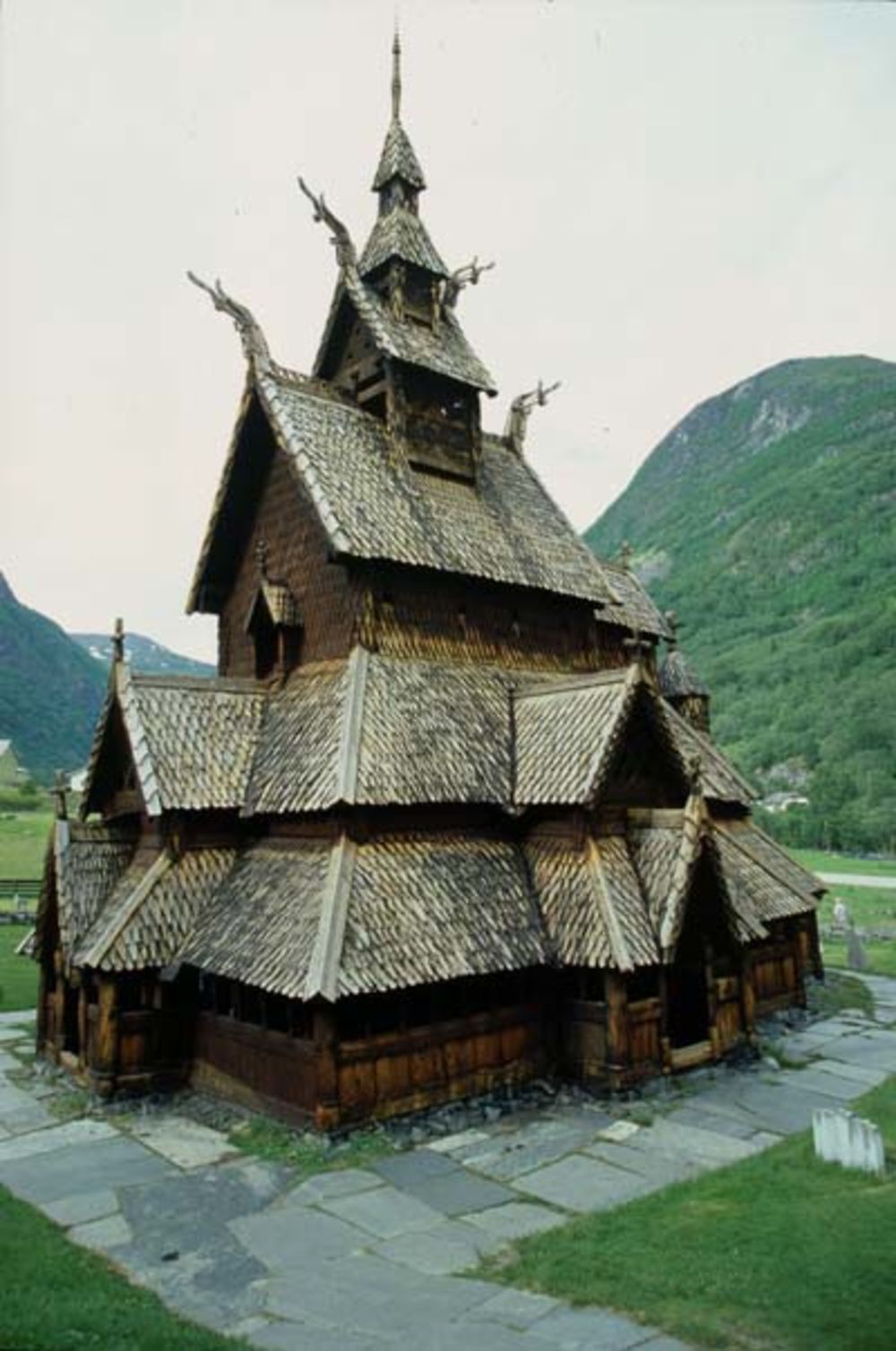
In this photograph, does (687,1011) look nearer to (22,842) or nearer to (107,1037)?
(107,1037)

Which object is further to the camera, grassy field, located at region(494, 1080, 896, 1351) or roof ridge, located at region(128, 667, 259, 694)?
roof ridge, located at region(128, 667, 259, 694)

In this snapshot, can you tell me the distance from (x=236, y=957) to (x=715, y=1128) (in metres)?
7.67

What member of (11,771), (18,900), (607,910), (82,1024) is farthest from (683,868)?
(11,771)

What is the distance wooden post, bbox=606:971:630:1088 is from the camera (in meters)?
15.6

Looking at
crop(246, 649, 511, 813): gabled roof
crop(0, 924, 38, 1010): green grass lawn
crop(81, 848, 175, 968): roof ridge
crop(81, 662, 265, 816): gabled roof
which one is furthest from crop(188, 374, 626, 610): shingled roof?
crop(0, 924, 38, 1010): green grass lawn

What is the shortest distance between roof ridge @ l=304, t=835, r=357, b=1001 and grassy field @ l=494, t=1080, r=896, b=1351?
418 centimetres

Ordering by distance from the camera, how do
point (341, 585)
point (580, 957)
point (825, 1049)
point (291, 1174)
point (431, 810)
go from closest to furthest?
point (291, 1174) < point (580, 957) < point (431, 810) < point (341, 585) < point (825, 1049)

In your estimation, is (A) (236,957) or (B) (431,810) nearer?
(A) (236,957)

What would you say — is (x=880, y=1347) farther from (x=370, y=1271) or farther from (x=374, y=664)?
(x=374, y=664)

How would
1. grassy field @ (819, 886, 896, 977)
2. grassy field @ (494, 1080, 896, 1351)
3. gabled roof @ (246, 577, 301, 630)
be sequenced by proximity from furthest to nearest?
grassy field @ (819, 886, 896, 977) → gabled roof @ (246, 577, 301, 630) → grassy field @ (494, 1080, 896, 1351)

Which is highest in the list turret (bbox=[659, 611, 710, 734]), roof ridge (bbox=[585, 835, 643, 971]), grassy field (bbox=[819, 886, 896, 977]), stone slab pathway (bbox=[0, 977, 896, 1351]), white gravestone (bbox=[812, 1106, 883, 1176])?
turret (bbox=[659, 611, 710, 734])

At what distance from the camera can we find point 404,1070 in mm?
14617

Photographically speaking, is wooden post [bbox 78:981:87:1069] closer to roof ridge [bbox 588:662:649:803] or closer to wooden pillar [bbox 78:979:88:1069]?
wooden pillar [bbox 78:979:88:1069]

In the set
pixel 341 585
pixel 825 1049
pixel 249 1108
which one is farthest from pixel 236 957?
pixel 825 1049
